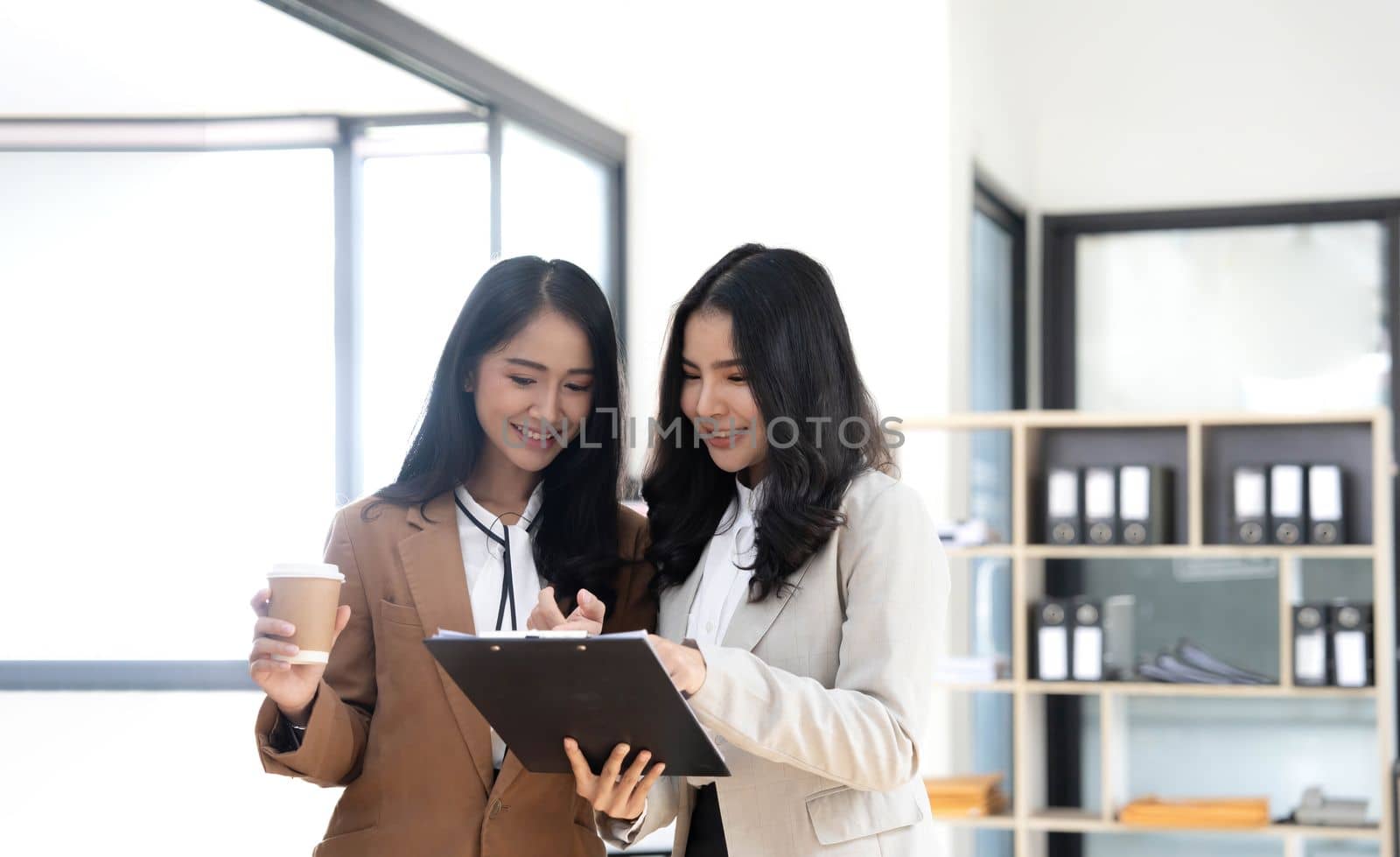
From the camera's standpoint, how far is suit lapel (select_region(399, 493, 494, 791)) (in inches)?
72.4

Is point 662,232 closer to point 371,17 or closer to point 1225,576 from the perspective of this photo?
point 371,17

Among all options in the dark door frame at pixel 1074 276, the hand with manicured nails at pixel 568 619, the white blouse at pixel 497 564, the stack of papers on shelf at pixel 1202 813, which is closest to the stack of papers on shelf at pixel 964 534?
the stack of papers on shelf at pixel 1202 813

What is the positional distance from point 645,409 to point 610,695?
129 inches

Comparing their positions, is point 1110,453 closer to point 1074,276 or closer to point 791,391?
point 1074,276

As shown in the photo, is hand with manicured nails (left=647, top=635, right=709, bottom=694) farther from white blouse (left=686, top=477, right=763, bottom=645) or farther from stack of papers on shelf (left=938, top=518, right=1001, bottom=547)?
stack of papers on shelf (left=938, top=518, right=1001, bottom=547)

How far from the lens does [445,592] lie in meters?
1.88

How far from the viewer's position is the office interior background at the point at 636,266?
2.75 metres

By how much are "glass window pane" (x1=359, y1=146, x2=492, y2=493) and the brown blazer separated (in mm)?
1781

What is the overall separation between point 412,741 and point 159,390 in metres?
1.45

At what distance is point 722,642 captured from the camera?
1755mm

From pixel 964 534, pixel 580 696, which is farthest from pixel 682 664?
pixel 964 534

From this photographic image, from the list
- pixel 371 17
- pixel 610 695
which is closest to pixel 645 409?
pixel 371 17

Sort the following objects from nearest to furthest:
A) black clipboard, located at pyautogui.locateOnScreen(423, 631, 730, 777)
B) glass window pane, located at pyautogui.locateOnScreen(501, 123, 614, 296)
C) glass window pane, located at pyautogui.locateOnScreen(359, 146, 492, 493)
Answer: black clipboard, located at pyautogui.locateOnScreen(423, 631, 730, 777) < glass window pane, located at pyautogui.locateOnScreen(359, 146, 492, 493) < glass window pane, located at pyautogui.locateOnScreen(501, 123, 614, 296)

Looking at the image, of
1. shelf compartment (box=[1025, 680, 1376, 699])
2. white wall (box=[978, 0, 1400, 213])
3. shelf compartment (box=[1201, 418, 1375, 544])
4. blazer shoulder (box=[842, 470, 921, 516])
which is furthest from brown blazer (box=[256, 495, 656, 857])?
white wall (box=[978, 0, 1400, 213])
